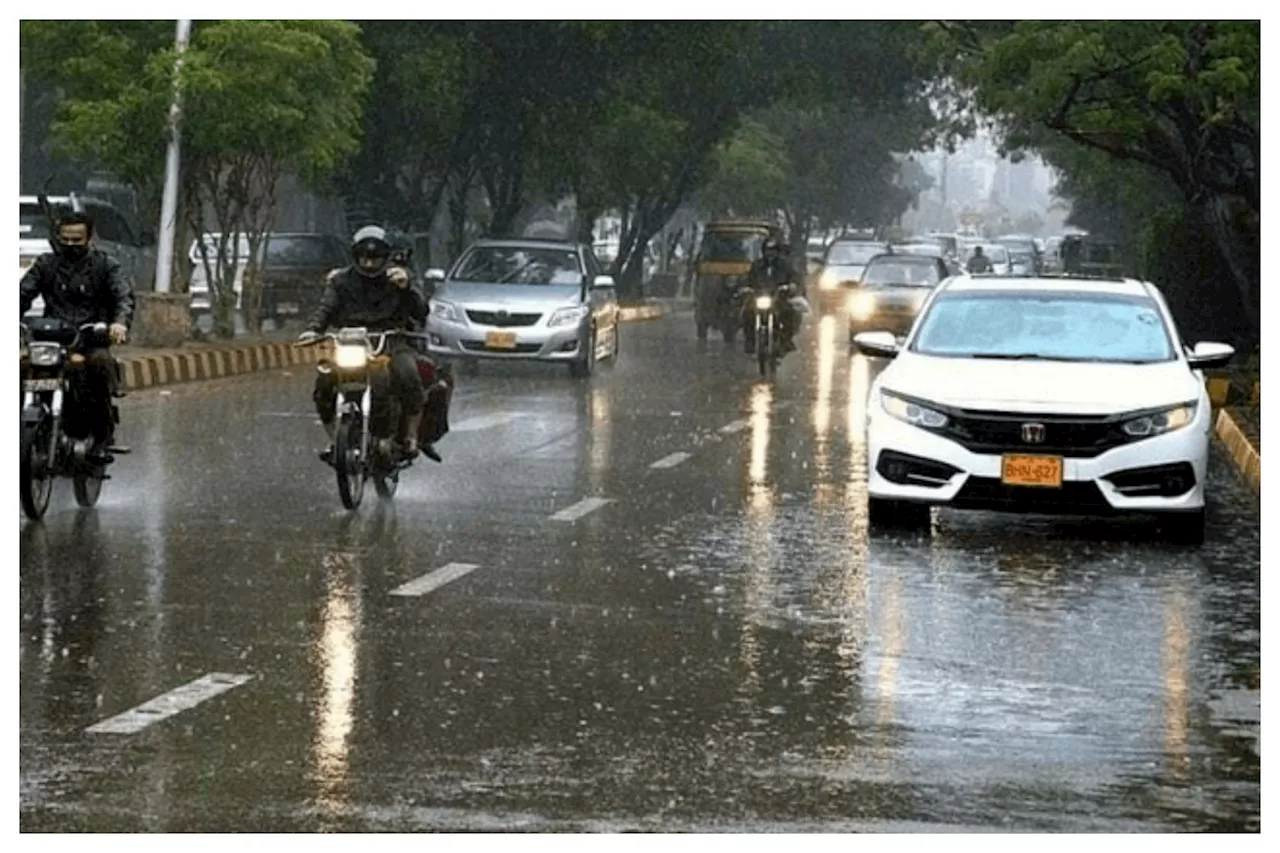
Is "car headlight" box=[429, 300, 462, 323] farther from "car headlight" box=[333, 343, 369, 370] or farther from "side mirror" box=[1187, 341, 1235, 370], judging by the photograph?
"side mirror" box=[1187, 341, 1235, 370]

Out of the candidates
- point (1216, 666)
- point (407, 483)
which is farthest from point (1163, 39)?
point (1216, 666)

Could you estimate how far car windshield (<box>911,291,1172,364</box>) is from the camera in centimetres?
1550

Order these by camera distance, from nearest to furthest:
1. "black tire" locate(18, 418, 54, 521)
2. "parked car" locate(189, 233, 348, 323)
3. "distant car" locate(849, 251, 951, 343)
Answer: "black tire" locate(18, 418, 54, 521), "distant car" locate(849, 251, 951, 343), "parked car" locate(189, 233, 348, 323)

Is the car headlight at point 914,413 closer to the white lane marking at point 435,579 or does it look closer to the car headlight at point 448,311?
the white lane marking at point 435,579

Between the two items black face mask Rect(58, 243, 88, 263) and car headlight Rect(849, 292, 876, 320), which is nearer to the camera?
black face mask Rect(58, 243, 88, 263)

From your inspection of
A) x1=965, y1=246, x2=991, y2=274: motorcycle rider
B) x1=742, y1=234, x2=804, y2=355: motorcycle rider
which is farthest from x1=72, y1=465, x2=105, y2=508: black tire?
x1=965, y1=246, x2=991, y2=274: motorcycle rider

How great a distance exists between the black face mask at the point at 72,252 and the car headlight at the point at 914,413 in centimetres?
414

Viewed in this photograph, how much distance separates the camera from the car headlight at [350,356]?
15500mm

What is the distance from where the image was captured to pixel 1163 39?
103 ft

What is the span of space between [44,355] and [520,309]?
16.1 meters

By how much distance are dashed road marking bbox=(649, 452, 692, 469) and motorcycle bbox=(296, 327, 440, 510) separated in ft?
9.92

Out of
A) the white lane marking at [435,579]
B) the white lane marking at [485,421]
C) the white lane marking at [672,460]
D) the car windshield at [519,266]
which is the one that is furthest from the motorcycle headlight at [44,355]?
the car windshield at [519,266]

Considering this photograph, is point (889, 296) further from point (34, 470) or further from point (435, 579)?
point (435, 579)

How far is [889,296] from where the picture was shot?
39406 millimetres
